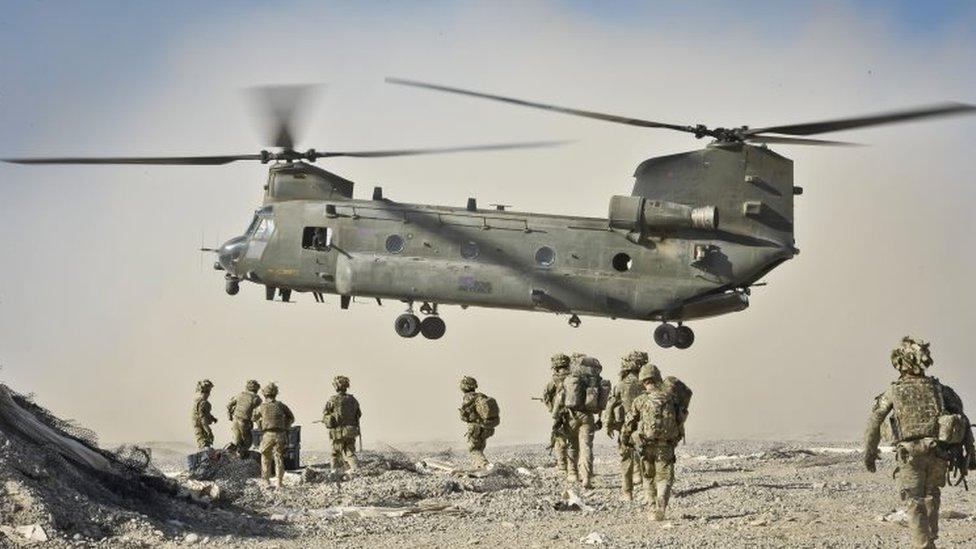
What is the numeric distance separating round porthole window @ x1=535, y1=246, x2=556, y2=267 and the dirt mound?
29.4 ft

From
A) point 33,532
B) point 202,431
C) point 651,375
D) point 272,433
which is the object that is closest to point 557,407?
point 272,433

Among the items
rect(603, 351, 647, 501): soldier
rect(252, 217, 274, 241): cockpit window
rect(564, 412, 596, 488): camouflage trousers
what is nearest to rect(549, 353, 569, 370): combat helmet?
rect(564, 412, 596, 488): camouflage trousers

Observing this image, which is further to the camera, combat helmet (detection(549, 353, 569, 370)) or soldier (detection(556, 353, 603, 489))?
combat helmet (detection(549, 353, 569, 370))

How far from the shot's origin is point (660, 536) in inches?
485

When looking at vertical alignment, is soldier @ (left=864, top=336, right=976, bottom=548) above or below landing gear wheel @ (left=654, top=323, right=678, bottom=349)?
below

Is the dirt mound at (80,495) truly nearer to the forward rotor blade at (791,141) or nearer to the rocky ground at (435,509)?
the rocky ground at (435,509)

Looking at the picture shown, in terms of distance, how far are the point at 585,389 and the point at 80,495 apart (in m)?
7.11

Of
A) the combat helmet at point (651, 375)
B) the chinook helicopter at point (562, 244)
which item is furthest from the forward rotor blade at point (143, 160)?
the combat helmet at point (651, 375)

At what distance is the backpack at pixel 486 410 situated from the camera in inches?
802

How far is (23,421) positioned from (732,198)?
1257 cm

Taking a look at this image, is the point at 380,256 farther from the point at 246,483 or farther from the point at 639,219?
the point at 246,483

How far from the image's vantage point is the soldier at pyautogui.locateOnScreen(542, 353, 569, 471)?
59.9 feet

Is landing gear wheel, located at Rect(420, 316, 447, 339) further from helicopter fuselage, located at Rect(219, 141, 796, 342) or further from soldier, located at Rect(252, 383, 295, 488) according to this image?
soldier, located at Rect(252, 383, 295, 488)

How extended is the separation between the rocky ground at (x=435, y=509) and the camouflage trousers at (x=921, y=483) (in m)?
0.95
